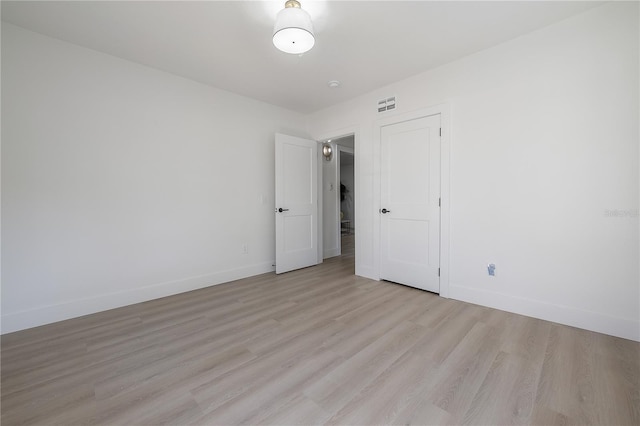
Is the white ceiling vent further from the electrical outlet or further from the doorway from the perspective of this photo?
the electrical outlet

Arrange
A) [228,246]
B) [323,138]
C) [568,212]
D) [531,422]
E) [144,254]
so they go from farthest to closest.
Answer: [323,138] → [228,246] → [144,254] → [568,212] → [531,422]

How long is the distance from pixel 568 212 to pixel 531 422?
1806mm

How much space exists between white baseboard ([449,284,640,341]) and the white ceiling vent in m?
2.32

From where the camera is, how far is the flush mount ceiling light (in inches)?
75.4

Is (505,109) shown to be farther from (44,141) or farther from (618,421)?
(44,141)

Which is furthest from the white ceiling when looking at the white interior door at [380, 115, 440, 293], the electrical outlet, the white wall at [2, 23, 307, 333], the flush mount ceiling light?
the electrical outlet

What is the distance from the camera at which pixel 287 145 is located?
417cm

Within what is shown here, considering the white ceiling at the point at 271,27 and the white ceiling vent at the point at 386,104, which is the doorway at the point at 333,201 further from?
the white ceiling at the point at 271,27

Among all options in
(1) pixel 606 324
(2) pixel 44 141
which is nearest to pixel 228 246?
(2) pixel 44 141

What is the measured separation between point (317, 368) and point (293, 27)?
2363 mm

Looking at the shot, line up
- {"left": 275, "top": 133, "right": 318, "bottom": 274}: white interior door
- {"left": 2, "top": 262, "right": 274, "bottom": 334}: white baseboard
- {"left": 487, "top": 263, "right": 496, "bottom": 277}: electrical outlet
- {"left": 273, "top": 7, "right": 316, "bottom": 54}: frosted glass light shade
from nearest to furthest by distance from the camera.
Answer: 1. {"left": 273, "top": 7, "right": 316, "bottom": 54}: frosted glass light shade
2. {"left": 2, "top": 262, "right": 274, "bottom": 334}: white baseboard
3. {"left": 487, "top": 263, "right": 496, "bottom": 277}: electrical outlet
4. {"left": 275, "top": 133, "right": 318, "bottom": 274}: white interior door

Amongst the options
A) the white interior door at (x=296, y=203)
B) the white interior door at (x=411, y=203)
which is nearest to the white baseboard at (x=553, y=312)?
the white interior door at (x=411, y=203)

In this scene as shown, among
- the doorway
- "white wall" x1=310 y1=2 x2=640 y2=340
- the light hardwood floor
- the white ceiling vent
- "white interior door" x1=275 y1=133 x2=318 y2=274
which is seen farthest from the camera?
the doorway

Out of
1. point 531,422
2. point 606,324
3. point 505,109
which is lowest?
point 531,422
